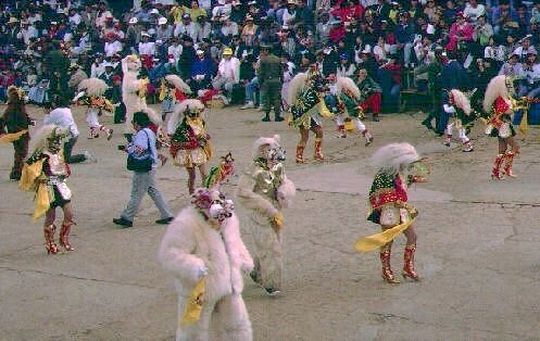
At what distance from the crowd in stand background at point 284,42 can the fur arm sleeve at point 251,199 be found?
1081 cm

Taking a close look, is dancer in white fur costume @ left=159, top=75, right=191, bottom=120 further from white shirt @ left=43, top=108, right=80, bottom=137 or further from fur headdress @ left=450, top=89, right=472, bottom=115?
fur headdress @ left=450, top=89, right=472, bottom=115

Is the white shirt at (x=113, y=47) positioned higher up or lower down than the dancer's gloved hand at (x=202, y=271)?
higher up

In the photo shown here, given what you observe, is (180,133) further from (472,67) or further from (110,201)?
(472,67)

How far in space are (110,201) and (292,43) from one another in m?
11.3

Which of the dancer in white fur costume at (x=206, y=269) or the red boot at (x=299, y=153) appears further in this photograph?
the red boot at (x=299, y=153)

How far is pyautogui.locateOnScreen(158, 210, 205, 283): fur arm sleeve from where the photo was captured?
29.2 feet

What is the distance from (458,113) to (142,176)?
23.8 ft

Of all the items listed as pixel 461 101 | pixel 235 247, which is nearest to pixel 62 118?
pixel 461 101

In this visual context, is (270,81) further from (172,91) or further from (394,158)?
(394,158)

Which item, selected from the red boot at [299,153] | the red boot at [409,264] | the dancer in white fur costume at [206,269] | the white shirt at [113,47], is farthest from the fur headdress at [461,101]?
the white shirt at [113,47]

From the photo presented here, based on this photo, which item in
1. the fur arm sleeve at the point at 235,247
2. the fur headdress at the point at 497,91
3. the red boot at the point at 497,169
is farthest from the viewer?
the red boot at the point at 497,169

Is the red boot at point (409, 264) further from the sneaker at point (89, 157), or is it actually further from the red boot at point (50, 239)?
the sneaker at point (89, 157)

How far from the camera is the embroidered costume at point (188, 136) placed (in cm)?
1608

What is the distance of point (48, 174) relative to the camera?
13.4 meters
